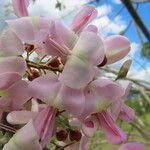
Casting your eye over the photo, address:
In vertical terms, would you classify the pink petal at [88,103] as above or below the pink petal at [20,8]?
below

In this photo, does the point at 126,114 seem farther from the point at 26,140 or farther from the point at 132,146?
the point at 26,140

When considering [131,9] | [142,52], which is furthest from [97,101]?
[142,52]

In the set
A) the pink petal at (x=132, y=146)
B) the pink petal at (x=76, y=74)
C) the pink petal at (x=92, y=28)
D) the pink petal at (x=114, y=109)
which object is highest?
the pink petal at (x=92, y=28)

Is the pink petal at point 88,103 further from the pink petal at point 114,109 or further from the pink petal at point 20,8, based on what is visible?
the pink petal at point 20,8

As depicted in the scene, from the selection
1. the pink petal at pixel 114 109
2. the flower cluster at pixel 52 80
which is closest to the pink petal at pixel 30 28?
the flower cluster at pixel 52 80

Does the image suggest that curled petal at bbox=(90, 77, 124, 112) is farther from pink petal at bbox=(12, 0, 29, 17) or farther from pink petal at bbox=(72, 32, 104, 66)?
pink petal at bbox=(12, 0, 29, 17)

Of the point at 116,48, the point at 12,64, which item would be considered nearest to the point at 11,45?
the point at 12,64

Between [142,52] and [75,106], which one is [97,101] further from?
[142,52]
